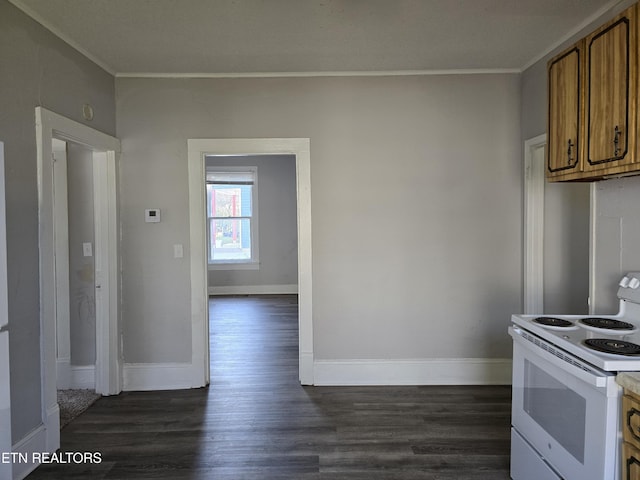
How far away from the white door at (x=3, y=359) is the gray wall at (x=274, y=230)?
20.5ft

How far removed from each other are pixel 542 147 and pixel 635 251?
1.41 m

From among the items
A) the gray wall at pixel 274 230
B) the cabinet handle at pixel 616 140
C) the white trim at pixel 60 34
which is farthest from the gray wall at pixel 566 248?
the gray wall at pixel 274 230

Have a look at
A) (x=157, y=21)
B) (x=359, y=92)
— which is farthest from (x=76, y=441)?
(x=359, y=92)

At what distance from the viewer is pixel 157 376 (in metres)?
3.60

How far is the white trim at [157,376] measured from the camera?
11.8 ft

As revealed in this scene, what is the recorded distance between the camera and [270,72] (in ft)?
11.5

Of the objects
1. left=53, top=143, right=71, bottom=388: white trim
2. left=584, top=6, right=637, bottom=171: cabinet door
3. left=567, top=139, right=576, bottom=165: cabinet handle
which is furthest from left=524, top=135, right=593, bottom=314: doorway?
left=53, top=143, right=71, bottom=388: white trim

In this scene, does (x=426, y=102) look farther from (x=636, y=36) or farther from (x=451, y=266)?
(x=636, y=36)

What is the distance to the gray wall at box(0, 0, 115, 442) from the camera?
2305 millimetres

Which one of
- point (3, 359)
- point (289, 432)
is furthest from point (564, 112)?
A: point (3, 359)

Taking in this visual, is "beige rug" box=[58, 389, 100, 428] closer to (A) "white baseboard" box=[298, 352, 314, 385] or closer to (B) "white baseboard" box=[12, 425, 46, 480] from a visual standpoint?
(B) "white baseboard" box=[12, 425, 46, 480]

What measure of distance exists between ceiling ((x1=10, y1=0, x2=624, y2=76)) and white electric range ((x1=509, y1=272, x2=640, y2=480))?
1.77 m

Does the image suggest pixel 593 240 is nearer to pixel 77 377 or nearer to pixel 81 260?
pixel 81 260

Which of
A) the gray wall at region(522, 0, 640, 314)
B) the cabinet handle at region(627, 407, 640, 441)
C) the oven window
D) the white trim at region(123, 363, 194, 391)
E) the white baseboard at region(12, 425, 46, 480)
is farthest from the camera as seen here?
the white trim at region(123, 363, 194, 391)
